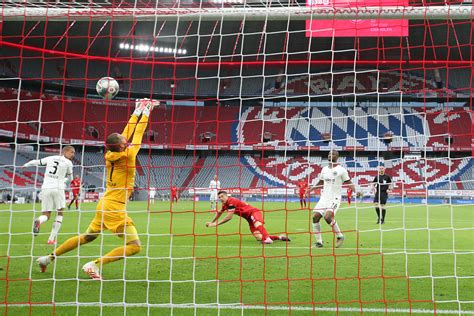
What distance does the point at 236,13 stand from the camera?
19.7 ft

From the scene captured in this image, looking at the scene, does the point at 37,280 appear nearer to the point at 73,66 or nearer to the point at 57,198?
the point at 57,198

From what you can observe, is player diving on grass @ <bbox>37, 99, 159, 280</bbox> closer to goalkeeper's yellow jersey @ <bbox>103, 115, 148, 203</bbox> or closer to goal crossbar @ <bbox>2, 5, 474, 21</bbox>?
goalkeeper's yellow jersey @ <bbox>103, 115, 148, 203</bbox>

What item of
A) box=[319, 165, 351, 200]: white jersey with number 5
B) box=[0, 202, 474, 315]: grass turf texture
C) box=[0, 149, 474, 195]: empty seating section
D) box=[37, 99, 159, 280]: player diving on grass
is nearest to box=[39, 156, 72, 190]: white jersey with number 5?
box=[0, 202, 474, 315]: grass turf texture

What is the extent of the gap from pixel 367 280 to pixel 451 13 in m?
3.63

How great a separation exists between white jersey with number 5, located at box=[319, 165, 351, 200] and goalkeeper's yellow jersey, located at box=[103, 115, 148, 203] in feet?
15.7

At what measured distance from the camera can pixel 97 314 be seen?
17.0ft

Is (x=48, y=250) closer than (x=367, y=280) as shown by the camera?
No

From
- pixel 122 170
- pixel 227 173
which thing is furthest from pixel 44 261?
pixel 227 173

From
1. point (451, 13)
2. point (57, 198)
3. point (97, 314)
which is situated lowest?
point (97, 314)

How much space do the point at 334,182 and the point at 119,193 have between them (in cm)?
508

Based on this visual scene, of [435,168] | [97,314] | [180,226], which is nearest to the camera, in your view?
[97,314]

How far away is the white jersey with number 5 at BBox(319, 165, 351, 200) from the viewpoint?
1033 cm

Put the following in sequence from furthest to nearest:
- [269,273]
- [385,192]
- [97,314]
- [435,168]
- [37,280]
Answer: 1. [435,168]
2. [385,192]
3. [269,273]
4. [37,280]
5. [97,314]

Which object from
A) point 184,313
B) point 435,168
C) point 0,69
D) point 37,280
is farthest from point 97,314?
point 0,69
